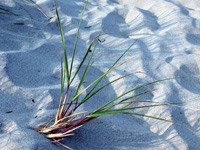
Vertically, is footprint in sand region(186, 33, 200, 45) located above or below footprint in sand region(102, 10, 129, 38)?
above

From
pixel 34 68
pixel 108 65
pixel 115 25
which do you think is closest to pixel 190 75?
pixel 108 65

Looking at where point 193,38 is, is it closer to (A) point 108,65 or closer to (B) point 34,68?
(A) point 108,65

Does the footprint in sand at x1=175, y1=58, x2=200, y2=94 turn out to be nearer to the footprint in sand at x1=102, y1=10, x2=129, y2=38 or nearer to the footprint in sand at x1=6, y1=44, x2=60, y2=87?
the footprint in sand at x1=102, y1=10, x2=129, y2=38

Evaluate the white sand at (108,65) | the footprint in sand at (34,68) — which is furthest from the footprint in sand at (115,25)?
the footprint in sand at (34,68)

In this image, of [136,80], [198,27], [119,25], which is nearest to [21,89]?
[136,80]

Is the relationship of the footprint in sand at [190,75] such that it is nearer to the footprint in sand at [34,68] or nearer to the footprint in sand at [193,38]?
the footprint in sand at [193,38]

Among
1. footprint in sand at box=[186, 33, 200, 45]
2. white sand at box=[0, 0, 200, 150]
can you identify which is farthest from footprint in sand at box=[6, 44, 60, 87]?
footprint in sand at box=[186, 33, 200, 45]

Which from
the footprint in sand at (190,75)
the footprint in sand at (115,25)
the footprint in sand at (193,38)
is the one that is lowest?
the footprint in sand at (115,25)

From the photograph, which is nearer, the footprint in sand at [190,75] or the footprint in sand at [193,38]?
the footprint in sand at [190,75]

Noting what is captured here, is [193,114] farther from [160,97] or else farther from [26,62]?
[26,62]

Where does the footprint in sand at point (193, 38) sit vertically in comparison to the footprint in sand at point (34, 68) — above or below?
below
